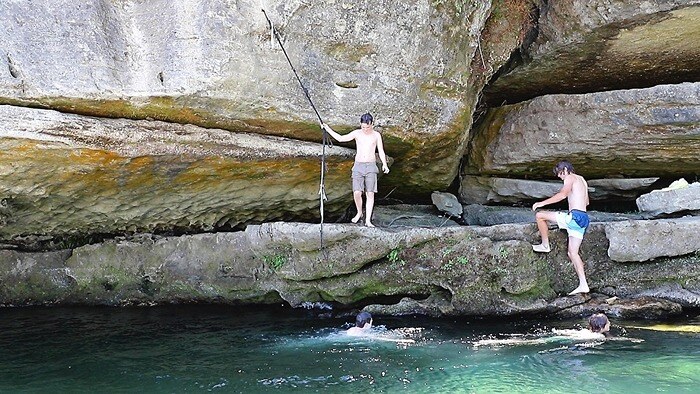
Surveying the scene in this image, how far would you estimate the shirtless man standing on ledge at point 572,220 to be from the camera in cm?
854

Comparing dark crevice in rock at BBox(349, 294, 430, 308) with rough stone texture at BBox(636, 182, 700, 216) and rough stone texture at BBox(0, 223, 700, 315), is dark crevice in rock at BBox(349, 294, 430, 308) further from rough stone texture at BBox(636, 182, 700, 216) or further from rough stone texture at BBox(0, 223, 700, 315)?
rough stone texture at BBox(636, 182, 700, 216)

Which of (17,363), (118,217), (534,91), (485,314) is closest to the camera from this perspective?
(17,363)

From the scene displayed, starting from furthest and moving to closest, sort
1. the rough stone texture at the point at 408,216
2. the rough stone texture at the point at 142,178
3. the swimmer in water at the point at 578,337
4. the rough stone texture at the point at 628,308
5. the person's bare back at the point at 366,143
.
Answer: the rough stone texture at the point at 408,216
the person's bare back at the point at 366,143
the rough stone texture at the point at 628,308
the rough stone texture at the point at 142,178
the swimmer in water at the point at 578,337

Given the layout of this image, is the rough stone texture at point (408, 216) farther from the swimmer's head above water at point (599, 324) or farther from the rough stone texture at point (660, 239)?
the swimmer's head above water at point (599, 324)

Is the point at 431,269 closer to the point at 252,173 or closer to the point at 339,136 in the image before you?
the point at 339,136

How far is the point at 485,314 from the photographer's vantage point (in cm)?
875

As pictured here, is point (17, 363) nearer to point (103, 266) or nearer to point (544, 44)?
point (103, 266)

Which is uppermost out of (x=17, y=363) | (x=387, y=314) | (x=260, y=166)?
(x=260, y=166)

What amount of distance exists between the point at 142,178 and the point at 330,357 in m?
3.94

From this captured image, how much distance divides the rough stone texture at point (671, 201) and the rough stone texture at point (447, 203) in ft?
10.1

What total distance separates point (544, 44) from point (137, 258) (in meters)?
7.66

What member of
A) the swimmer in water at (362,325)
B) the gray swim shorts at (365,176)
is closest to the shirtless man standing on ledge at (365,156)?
the gray swim shorts at (365,176)

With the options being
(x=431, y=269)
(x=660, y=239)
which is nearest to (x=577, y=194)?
(x=660, y=239)

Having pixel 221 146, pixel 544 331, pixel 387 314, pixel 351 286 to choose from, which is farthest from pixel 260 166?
pixel 544 331
